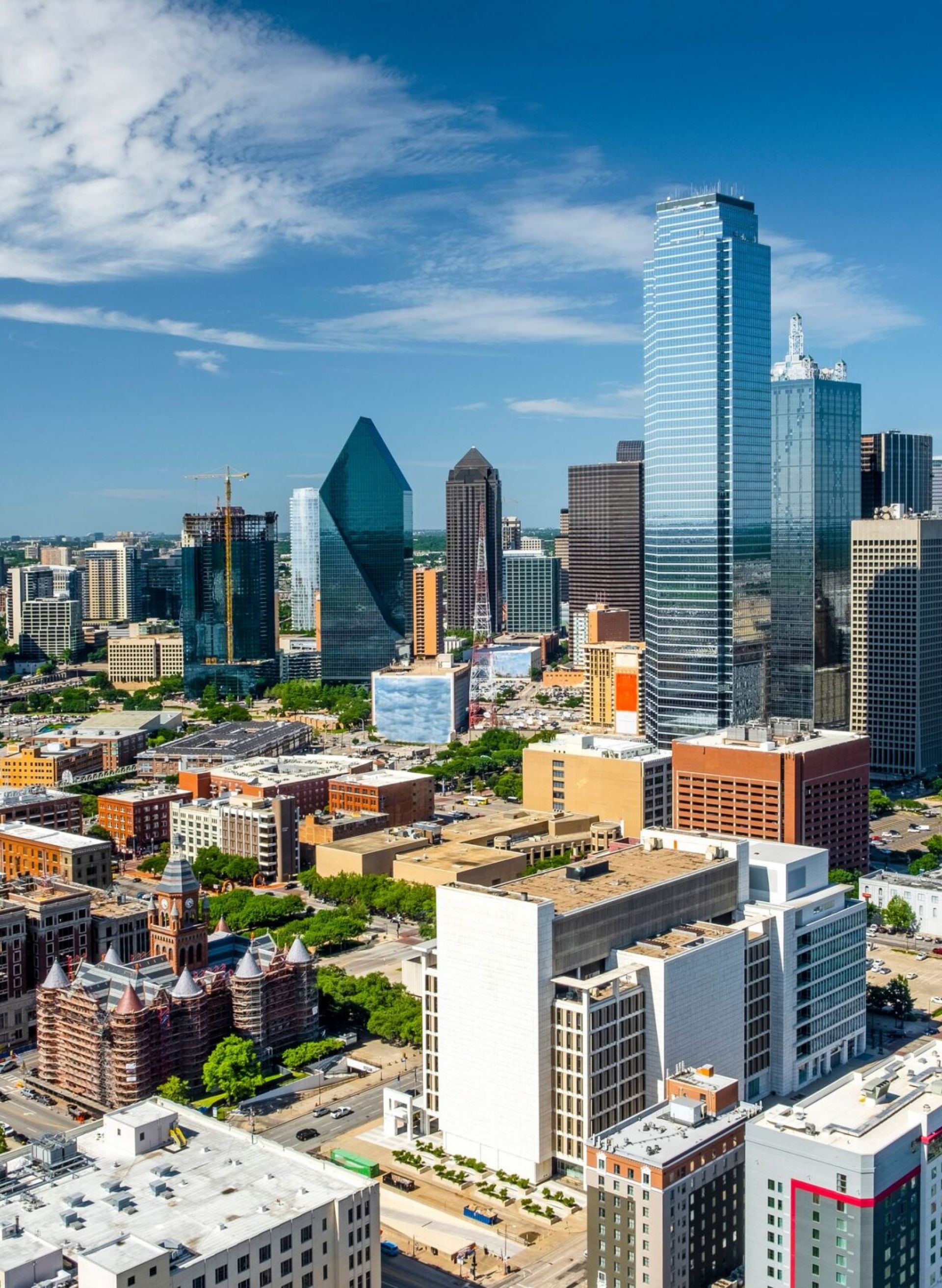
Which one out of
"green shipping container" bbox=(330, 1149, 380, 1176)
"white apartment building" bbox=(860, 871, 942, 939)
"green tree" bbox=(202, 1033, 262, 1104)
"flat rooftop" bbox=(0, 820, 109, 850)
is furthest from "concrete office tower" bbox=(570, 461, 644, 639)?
"green shipping container" bbox=(330, 1149, 380, 1176)

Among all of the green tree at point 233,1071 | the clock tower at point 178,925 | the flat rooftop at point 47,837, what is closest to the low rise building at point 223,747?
the flat rooftop at point 47,837

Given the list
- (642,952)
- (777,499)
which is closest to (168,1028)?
(642,952)

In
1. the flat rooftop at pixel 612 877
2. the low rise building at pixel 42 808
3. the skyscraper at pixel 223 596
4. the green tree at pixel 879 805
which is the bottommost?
the green tree at pixel 879 805

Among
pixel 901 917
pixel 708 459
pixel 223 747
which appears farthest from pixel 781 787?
pixel 223 747

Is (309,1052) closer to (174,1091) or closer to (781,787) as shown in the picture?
(174,1091)

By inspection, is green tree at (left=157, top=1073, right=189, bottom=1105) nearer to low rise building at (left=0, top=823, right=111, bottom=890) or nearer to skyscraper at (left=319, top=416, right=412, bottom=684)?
low rise building at (left=0, top=823, right=111, bottom=890)

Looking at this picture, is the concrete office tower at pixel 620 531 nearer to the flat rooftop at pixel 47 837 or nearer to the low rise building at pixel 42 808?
the low rise building at pixel 42 808
